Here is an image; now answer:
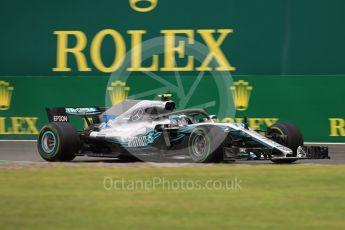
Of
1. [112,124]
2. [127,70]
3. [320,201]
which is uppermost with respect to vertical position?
[127,70]

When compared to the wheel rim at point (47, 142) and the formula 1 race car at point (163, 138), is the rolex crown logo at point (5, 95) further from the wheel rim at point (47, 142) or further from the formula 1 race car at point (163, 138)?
the wheel rim at point (47, 142)

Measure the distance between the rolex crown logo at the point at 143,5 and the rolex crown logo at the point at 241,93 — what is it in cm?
329

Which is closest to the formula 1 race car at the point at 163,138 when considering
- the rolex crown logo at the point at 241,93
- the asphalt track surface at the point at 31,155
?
the asphalt track surface at the point at 31,155

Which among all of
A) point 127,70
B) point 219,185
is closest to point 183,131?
point 219,185

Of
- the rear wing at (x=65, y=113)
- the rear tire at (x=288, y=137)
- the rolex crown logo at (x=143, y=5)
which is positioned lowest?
the rear tire at (x=288, y=137)

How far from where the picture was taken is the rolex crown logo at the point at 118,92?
20.7 metres

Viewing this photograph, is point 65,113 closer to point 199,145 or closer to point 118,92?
point 199,145

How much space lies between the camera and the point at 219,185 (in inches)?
448

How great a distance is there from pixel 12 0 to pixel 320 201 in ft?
47.6

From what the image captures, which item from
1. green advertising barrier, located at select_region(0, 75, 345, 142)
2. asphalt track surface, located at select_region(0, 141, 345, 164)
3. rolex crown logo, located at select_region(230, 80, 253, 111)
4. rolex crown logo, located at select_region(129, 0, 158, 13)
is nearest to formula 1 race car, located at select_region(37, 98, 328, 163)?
asphalt track surface, located at select_region(0, 141, 345, 164)

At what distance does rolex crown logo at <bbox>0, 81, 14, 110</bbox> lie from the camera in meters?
21.1

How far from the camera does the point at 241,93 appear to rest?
19.7m

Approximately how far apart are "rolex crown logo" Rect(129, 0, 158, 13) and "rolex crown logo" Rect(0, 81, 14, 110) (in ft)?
12.1

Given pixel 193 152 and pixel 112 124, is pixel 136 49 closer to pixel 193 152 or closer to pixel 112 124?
pixel 112 124
